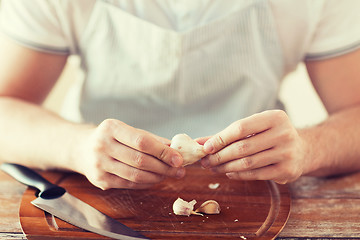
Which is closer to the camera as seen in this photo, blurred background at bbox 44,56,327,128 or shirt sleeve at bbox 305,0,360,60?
shirt sleeve at bbox 305,0,360,60

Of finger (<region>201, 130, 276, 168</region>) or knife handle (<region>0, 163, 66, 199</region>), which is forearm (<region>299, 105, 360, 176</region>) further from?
knife handle (<region>0, 163, 66, 199</region>)

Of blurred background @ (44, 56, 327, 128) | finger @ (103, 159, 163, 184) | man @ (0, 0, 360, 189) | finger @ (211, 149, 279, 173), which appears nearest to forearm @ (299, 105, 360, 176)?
man @ (0, 0, 360, 189)

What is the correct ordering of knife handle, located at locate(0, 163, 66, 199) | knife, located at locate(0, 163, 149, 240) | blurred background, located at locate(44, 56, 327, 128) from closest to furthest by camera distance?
knife, located at locate(0, 163, 149, 240) → knife handle, located at locate(0, 163, 66, 199) → blurred background, located at locate(44, 56, 327, 128)

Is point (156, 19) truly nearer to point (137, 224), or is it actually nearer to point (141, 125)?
point (141, 125)

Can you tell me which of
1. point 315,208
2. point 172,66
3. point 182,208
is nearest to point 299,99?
point 172,66

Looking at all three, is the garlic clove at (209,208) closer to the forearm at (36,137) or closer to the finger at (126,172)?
the finger at (126,172)

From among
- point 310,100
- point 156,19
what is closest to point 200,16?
point 156,19

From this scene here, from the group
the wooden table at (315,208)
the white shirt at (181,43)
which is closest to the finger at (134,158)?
the wooden table at (315,208)

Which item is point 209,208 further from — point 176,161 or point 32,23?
point 32,23
